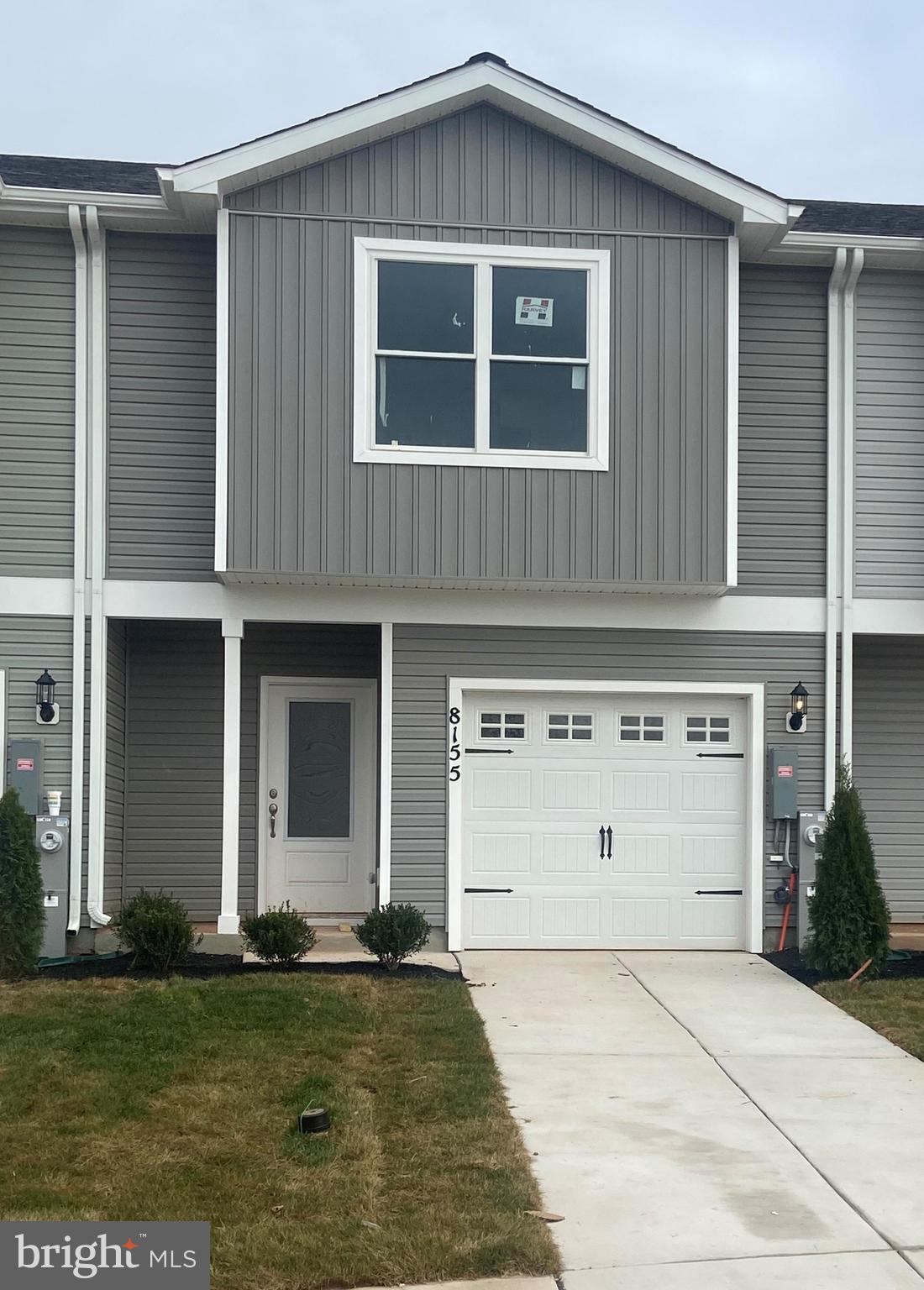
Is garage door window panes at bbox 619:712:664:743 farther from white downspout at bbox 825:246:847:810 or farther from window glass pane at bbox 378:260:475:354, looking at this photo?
window glass pane at bbox 378:260:475:354

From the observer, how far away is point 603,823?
36.7ft

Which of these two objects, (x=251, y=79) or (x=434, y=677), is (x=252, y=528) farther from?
(x=251, y=79)

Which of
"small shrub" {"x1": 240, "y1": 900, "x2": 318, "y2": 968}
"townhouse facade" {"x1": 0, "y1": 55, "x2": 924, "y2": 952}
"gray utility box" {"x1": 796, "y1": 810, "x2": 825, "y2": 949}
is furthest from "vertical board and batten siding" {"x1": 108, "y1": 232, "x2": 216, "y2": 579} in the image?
"gray utility box" {"x1": 796, "y1": 810, "x2": 825, "y2": 949}

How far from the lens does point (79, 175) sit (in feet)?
38.8

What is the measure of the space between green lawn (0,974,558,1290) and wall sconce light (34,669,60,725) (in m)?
2.21

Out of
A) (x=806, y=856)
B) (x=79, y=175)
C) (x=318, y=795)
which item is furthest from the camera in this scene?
(x=318, y=795)

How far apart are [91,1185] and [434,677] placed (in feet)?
19.2

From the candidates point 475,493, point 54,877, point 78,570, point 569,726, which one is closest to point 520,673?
point 569,726

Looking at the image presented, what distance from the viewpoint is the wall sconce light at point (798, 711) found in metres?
11.2

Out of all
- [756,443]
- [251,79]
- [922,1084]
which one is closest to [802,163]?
[251,79]

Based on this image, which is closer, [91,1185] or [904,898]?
[91,1185]

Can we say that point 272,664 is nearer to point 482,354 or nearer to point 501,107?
point 482,354

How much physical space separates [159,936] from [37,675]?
92.9 inches

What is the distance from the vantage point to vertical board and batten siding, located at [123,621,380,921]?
11844mm
